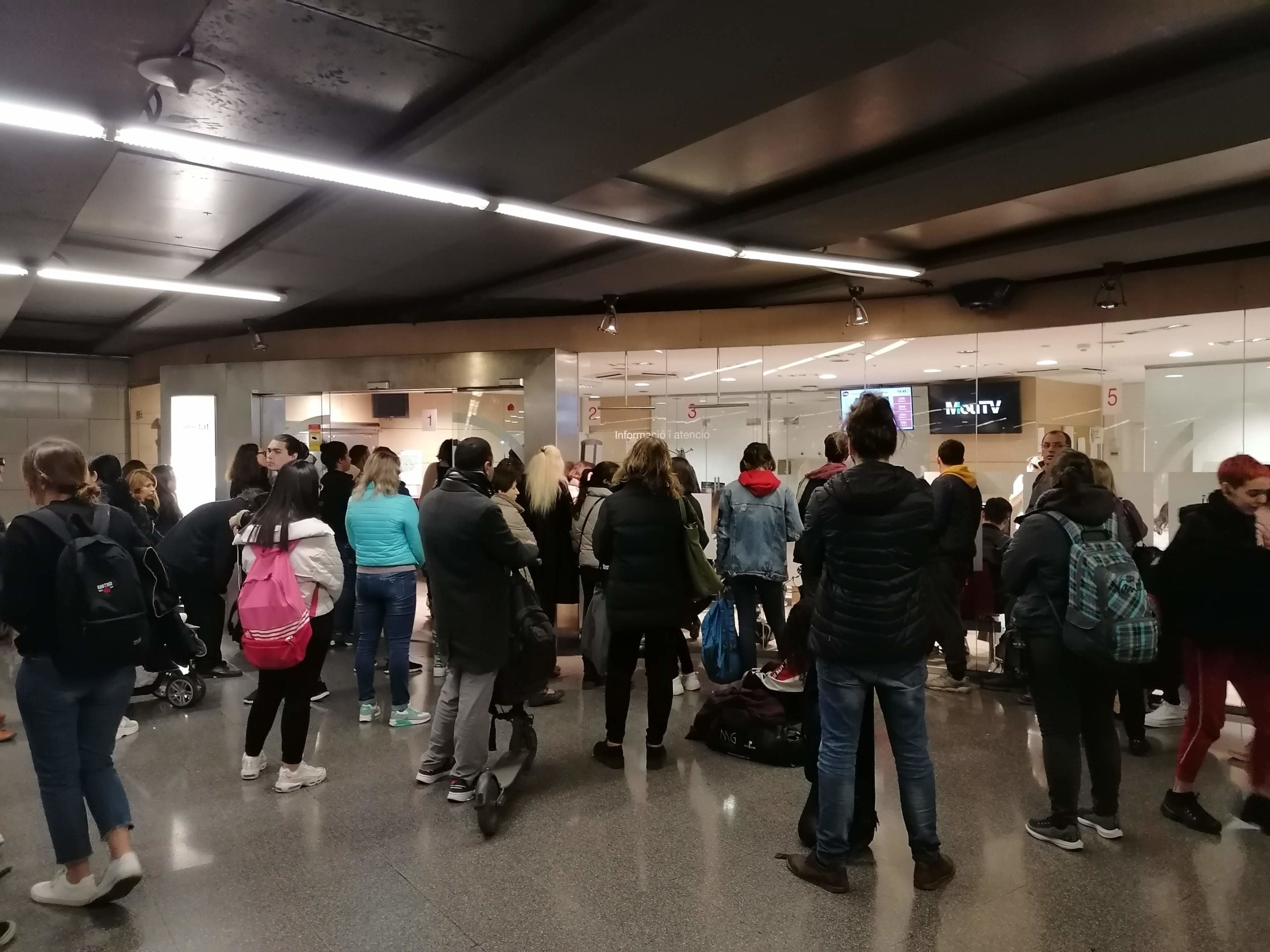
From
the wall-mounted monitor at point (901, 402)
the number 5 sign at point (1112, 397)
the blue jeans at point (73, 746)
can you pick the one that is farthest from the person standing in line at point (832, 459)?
the blue jeans at point (73, 746)

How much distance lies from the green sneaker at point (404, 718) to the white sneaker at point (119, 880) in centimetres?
212

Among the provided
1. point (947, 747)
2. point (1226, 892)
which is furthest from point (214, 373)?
point (1226, 892)

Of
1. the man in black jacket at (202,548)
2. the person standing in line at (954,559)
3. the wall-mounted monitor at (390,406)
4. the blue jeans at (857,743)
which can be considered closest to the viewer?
the blue jeans at (857,743)

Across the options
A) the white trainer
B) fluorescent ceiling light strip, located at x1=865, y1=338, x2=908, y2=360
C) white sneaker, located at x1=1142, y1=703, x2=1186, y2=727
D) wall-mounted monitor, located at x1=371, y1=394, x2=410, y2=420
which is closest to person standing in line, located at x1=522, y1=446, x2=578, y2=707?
the white trainer

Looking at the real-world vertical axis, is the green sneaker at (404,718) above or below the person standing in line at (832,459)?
below

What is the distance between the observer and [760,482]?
581 centimetres

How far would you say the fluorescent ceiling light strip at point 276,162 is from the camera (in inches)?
145

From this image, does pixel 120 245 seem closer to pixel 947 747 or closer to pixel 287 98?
pixel 287 98

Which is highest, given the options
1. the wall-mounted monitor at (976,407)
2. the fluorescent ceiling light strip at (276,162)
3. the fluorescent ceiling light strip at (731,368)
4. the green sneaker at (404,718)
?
the fluorescent ceiling light strip at (276,162)

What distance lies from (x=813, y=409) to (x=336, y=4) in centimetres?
601

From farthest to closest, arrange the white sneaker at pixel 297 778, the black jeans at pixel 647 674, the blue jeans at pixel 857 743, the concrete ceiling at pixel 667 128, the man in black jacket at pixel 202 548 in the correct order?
1. the man in black jacket at pixel 202 548
2. the black jeans at pixel 647 674
3. the white sneaker at pixel 297 778
4. the blue jeans at pixel 857 743
5. the concrete ceiling at pixel 667 128

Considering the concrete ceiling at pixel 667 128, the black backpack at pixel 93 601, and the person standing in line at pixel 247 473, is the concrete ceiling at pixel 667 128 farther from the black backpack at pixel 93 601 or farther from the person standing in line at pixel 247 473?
the black backpack at pixel 93 601

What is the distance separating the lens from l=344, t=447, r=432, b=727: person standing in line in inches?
206

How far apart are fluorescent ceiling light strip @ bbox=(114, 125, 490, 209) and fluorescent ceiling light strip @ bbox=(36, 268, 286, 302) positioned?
9.95 ft
